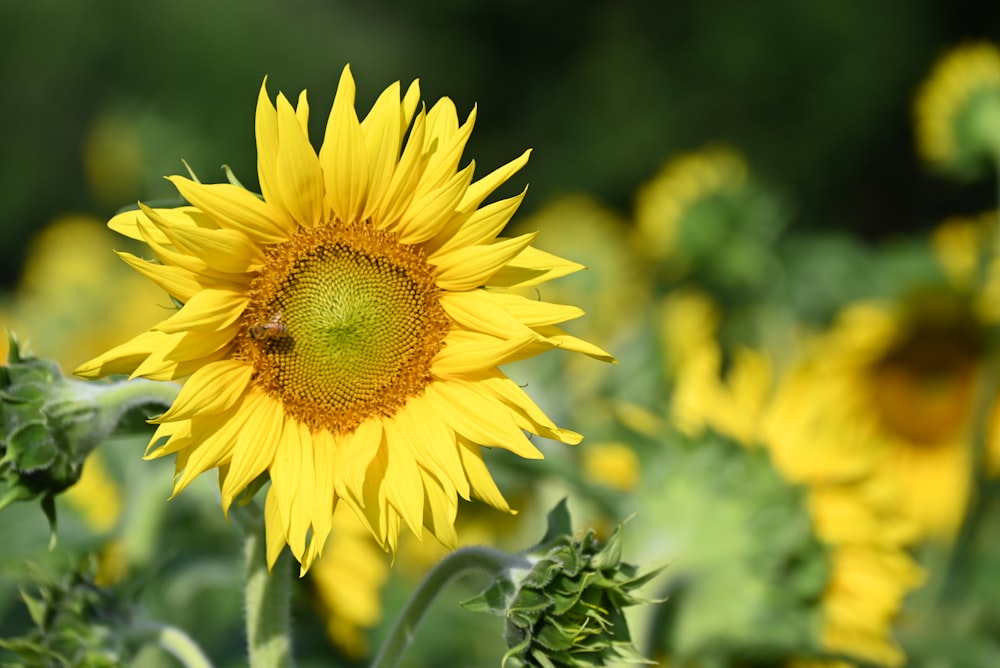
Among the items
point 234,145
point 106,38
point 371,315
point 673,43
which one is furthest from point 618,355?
point 106,38

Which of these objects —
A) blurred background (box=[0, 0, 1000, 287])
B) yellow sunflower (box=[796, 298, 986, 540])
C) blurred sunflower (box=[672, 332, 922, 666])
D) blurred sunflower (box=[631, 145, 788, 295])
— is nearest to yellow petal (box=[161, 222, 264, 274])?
blurred sunflower (box=[672, 332, 922, 666])

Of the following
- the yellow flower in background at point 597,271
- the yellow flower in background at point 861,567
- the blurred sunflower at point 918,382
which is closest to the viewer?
the yellow flower in background at point 861,567

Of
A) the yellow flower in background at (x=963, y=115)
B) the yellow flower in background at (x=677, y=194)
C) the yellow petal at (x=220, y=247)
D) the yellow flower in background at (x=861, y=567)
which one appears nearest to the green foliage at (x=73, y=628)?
the yellow petal at (x=220, y=247)

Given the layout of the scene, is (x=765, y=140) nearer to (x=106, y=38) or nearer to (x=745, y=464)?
(x=106, y=38)

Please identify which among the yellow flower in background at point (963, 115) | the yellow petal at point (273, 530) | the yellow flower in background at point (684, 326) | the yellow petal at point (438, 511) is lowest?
the yellow petal at point (273, 530)

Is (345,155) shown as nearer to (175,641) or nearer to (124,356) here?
(124,356)

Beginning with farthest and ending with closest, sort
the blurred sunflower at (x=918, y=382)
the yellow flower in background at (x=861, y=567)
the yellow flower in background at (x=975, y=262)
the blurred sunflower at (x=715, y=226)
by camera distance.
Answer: the blurred sunflower at (x=715, y=226) → the blurred sunflower at (x=918, y=382) → the yellow flower in background at (x=975, y=262) → the yellow flower in background at (x=861, y=567)

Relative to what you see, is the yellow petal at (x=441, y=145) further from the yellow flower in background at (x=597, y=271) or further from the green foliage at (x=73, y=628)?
the yellow flower in background at (x=597, y=271)
